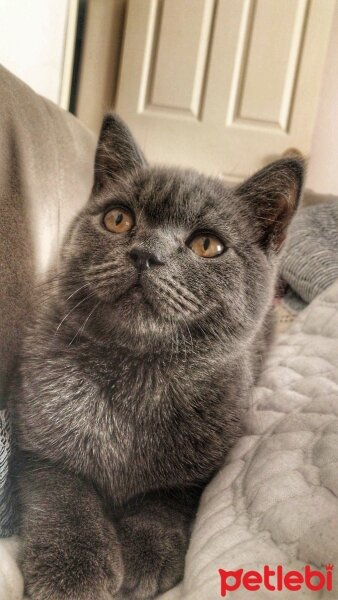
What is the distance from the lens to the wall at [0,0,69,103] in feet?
4.00

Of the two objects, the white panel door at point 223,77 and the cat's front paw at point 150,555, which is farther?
the white panel door at point 223,77

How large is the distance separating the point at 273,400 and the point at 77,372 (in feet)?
1.14

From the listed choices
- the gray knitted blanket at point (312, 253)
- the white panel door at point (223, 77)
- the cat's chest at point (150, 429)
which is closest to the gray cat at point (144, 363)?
the cat's chest at point (150, 429)

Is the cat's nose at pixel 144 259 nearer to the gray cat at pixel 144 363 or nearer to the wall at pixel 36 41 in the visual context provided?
the gray cat at pixel 144 363

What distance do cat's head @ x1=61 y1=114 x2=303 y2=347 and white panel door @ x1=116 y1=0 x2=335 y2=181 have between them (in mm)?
1476

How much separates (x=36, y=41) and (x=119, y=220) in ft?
3.09

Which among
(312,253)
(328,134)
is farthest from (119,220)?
(328,134)

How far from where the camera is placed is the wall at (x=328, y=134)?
261 cm

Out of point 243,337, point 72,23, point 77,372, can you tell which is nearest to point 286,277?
point 243,337

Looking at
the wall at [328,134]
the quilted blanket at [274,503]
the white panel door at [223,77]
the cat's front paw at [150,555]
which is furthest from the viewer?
the wall at [328,134]

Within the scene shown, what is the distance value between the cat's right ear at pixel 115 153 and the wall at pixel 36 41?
1.58 ft

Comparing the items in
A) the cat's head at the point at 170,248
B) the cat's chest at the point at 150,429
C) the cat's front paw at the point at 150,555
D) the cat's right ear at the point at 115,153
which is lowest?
the cat's front paw at the point at 150,555

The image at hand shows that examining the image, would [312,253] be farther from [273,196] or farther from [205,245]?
[205,245]

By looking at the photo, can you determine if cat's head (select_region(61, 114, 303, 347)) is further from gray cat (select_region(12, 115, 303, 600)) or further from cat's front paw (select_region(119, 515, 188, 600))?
cat's front paw (select_region(119, 515, 188, 600))
